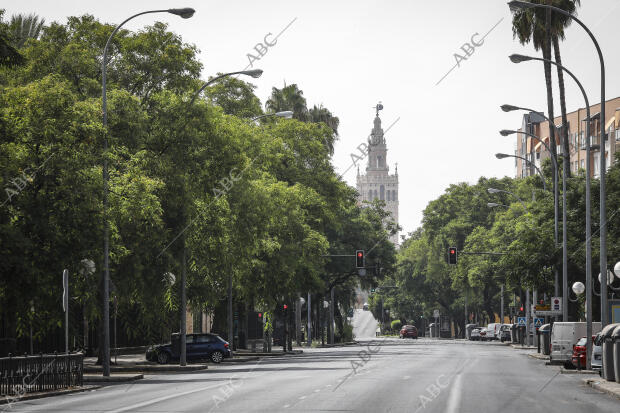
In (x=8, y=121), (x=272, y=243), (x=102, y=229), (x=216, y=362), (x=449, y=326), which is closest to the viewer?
(x=8, y=121)

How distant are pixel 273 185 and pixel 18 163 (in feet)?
77.1

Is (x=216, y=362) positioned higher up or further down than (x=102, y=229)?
further down

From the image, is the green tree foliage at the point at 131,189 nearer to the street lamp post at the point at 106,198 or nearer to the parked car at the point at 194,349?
the street lamp post at the point at 106,198

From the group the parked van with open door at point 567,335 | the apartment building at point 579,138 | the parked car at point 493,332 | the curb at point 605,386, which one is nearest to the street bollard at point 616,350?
the curb at point 605,386

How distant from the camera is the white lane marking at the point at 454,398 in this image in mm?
18567

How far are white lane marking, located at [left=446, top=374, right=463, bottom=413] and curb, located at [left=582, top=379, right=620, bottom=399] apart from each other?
3.42 metres

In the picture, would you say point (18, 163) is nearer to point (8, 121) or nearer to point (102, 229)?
point (8, 121)

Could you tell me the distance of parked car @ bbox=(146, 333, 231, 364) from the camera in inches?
1699

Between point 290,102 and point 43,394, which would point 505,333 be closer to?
point 290,102

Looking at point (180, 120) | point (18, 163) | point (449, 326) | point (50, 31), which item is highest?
point (50, 31)

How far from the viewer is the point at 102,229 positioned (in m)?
28.0

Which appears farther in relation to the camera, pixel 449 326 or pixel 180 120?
pixel 449 326

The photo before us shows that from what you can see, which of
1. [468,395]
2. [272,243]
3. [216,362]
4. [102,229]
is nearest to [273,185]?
[272,243]

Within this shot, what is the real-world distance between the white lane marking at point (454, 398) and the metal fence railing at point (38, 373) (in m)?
9.66
